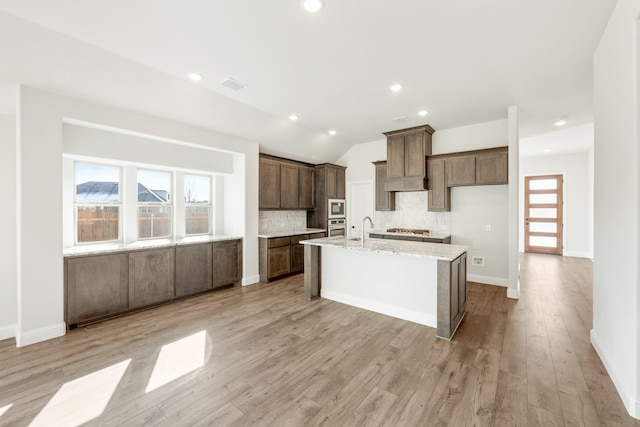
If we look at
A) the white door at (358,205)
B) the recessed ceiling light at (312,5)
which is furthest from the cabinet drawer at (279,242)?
the recessed ceiling light at (312,5)

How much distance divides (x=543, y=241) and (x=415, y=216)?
5342 millimetres

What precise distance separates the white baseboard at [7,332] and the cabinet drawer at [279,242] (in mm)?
3472

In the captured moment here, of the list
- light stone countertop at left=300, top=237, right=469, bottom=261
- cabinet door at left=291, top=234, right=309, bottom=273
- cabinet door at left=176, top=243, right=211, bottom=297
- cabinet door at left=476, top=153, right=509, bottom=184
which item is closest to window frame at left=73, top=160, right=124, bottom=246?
cabinet door at left=176, top=243, right=211, bottom=297

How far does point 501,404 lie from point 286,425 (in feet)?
5.11

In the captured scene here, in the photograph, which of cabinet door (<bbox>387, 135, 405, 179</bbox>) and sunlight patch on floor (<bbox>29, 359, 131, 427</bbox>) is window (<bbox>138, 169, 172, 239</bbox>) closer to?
sunlight patch on floor (<bbox>29, 359, 131, 427</bbox>)

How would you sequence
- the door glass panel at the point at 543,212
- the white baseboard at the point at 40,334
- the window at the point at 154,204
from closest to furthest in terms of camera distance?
the white baseboard at the point at 40,334 < the window at the point at 154,204 < the door glass panel at the point at 543,212

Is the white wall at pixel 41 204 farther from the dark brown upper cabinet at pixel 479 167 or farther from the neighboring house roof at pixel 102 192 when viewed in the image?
the dark brown upper cabinet at pixel 479 167

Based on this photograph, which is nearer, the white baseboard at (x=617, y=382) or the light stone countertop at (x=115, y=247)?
the white baseboard at (x=617, y=382)

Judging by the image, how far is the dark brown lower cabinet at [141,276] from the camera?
3338 mm

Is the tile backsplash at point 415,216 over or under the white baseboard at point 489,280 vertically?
over

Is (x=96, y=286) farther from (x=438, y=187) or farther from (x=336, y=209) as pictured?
(x=438, y=187)

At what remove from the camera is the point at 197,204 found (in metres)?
5.25

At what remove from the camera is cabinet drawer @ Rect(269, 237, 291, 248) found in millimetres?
5426

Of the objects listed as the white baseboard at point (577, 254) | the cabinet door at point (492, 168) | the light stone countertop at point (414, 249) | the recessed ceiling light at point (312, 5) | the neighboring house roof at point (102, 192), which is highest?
the recessed ceiling light at point (312, 5)
